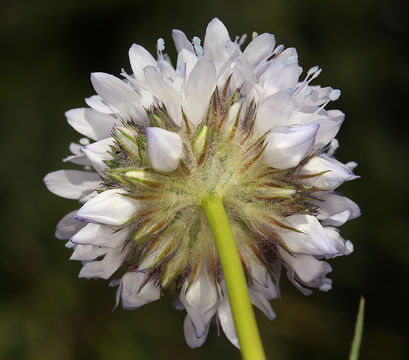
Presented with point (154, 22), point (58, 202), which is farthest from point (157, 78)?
point (154, 22)

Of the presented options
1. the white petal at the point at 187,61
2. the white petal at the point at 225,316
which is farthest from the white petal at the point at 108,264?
the white petal at the point at 187,61

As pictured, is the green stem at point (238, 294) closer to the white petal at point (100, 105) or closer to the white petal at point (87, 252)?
the white petal at point (87, 252)

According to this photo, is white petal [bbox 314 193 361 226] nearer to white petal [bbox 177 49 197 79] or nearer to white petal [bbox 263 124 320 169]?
white petal [bbox 263 124 320 169]

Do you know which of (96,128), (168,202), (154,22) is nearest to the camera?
(168,202)

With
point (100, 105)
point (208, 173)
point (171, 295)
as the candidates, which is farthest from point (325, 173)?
point (171, 295)

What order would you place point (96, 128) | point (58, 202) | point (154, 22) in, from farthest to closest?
point (154, 22), point (58, 202), point (96, 128)

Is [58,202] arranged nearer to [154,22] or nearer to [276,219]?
[154,22]

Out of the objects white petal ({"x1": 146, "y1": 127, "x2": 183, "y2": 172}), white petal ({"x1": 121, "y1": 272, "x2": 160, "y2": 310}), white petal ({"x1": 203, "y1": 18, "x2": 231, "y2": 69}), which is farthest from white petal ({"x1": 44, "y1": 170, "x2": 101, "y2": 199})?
white petal ({"x1": 203, "y1": 18, "x2": 231, "y2": 69})
